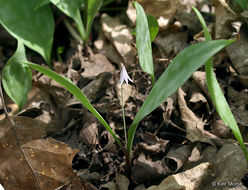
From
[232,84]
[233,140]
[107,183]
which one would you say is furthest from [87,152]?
[232,84]

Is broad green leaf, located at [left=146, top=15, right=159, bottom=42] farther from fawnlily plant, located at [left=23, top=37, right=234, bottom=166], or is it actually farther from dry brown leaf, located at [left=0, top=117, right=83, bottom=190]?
dry brown leaf, located at [left=0, top=117, right=83, bottom=190]

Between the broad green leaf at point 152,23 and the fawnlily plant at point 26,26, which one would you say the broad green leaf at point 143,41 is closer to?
the broad green leaf at point 152,23

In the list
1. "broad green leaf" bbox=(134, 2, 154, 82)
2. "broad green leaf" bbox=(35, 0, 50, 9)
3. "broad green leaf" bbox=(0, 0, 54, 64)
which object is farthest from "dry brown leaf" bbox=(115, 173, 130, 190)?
"broad green leaf" bbox=(35, 0, 50, 9)

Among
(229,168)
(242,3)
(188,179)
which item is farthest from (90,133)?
(242,3)

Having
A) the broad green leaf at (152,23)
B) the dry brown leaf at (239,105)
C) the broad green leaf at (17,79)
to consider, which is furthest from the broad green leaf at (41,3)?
the dry brown leaf at (239,105)

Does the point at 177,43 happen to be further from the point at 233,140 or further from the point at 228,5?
the point at 233,140
